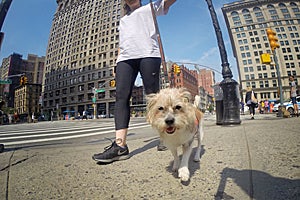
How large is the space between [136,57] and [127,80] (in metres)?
0.36

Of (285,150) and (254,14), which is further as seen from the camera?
(254,14)

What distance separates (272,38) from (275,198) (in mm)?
10129

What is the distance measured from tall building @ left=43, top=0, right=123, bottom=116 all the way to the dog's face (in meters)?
47.0

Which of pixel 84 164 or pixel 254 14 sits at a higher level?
pixel 254 14

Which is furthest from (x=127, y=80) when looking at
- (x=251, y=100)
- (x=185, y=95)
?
(x=251, y=100)

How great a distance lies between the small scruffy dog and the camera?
1.53 meters

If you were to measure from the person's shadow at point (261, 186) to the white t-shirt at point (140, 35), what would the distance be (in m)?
1.77

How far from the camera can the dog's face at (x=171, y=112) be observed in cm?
153

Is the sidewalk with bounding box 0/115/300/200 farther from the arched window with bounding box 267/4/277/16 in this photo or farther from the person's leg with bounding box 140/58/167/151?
the arched window with bounding box 267/4/277/16

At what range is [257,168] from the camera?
4.58ft

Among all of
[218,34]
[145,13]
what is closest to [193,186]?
[145,13]

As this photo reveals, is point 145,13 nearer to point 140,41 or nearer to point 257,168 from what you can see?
point 140,41

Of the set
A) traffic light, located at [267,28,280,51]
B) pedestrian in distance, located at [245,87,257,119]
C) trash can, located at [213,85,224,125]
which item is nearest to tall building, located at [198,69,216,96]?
pedestrian in distance, located at [245,87,257,119]

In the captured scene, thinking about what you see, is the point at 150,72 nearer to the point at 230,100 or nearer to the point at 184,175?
the point at 184,175
